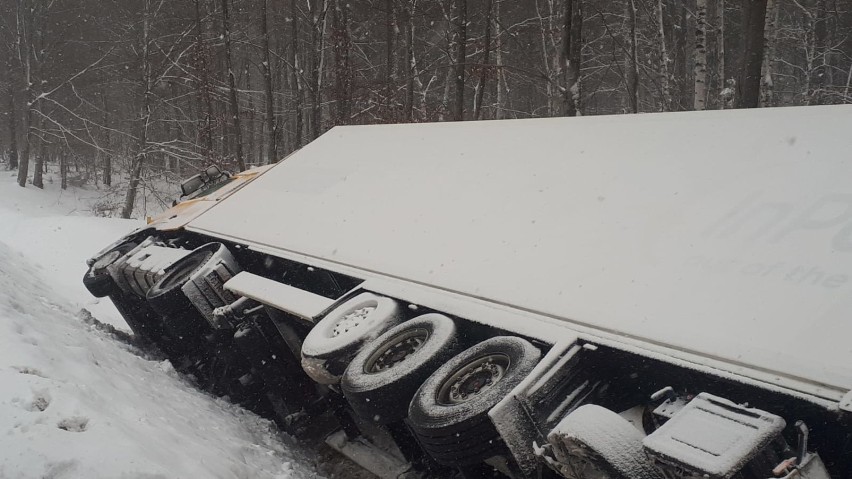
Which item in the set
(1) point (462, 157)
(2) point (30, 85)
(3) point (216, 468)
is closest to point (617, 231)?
(1) point (462, 157)

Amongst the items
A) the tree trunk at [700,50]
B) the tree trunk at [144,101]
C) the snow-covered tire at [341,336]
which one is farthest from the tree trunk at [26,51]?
the snow-covered tire at [341,336]

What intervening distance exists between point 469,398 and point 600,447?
2.49 ft

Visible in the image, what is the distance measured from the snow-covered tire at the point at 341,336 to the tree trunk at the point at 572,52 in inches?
283

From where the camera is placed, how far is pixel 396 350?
11.5 feet

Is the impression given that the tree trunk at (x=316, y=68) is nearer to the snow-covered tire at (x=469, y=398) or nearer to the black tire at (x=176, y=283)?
the black tire at (x=176, y=283)

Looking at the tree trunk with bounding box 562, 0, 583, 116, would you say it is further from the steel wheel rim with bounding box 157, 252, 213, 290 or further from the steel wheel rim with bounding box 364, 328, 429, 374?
the steel wheel rim with bounding box 364, 328, 429, 374

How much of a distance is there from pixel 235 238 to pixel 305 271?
87 cm

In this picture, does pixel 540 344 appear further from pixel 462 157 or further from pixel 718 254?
pixel 462 157

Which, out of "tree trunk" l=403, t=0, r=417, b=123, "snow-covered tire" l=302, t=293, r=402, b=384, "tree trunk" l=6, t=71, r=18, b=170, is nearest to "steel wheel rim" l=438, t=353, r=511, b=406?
"snow-covered tire" l=302, t=293, r=402, b=384

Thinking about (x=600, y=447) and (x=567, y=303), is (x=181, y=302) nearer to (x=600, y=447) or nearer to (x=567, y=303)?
(x=567, y=303)

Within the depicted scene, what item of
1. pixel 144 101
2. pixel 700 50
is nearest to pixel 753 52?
pixel 700 50

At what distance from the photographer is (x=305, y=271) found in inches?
216

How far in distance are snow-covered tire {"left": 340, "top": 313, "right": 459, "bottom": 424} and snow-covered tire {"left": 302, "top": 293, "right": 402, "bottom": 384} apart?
111mm

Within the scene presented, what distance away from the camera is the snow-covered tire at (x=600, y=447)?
2.15 metres
